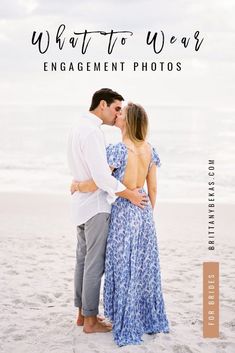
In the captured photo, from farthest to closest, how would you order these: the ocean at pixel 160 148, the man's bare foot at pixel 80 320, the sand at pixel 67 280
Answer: the ocean at pixel 160 148 < the man's bare foot at pixel 80 320 < the sand at pixel 67 280

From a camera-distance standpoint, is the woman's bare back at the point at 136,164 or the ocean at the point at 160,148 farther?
the ocean at the point at 160,148

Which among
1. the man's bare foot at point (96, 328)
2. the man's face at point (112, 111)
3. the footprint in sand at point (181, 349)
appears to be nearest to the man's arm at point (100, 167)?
the man's face at point (112, 111)

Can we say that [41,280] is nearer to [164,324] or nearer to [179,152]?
[164,324]

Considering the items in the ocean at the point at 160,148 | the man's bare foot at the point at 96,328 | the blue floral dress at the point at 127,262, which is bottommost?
the man's bare foot at the point at 96,328

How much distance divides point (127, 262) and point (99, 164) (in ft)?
1.99

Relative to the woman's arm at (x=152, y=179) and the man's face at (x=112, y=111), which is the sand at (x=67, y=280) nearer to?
the woman's arm at (x=152, y=179)

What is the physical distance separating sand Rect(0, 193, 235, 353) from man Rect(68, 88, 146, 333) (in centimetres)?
34

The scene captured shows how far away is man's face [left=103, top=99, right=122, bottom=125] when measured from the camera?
3471mm

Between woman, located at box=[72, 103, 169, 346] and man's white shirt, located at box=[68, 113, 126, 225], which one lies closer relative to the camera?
man's white shirt, located at box=[68, 113, 126, 225]

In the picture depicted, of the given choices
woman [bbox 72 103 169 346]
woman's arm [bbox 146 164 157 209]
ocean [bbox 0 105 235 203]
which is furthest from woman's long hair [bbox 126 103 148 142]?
ocean [bbox 0 105 235 203]

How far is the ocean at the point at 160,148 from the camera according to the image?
11938 millimetres

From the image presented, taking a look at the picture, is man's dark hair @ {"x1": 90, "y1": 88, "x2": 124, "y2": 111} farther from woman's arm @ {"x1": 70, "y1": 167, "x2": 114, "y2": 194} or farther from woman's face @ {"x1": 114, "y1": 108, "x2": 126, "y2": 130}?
woman's arm @ {"x1": 70, "y1": 167, "x2": 114, "y2": 194}

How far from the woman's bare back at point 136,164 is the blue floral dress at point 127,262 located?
3 cm

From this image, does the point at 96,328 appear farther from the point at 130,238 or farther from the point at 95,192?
the point at 95,192
